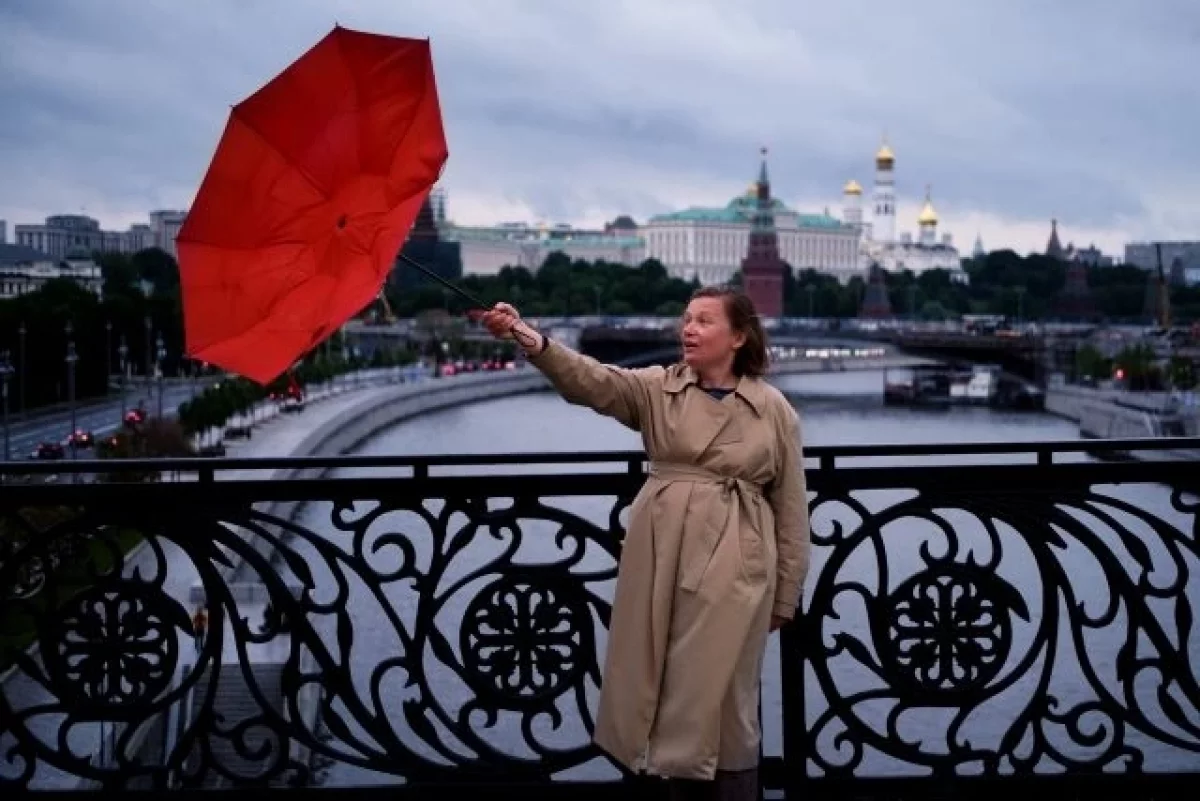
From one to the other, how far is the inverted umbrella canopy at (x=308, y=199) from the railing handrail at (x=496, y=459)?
47 centimetres

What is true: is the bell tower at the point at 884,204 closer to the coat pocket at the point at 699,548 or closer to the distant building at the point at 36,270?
the distant building at the point at 36,270

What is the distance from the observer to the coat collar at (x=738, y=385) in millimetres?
3195

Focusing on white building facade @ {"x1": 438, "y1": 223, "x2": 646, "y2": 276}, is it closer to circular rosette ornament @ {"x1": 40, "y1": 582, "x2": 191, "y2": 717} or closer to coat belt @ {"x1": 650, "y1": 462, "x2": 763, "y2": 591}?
circular rosette ornament @ {"x1": 40, "y1": 582, "x2": 191, "y2": 717}

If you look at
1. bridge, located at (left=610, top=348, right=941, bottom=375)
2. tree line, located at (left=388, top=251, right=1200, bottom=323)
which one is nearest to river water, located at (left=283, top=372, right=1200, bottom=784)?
bridge, located at (left=610, top=348, right=941, bottom=375)

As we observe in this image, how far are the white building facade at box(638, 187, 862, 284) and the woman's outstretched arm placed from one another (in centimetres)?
12692

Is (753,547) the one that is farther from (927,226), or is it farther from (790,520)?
(927,226)

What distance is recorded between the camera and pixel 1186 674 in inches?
153

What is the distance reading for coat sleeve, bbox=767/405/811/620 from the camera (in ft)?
10.5

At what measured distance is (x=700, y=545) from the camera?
3.10 metres

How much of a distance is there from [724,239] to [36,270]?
69631 mm

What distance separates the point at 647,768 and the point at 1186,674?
142 cm

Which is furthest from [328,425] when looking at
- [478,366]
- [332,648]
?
[478,366]

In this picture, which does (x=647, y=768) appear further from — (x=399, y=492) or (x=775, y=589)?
(x=399, y=492)

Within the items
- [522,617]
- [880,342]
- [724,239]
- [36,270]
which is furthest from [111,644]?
[724,239]
